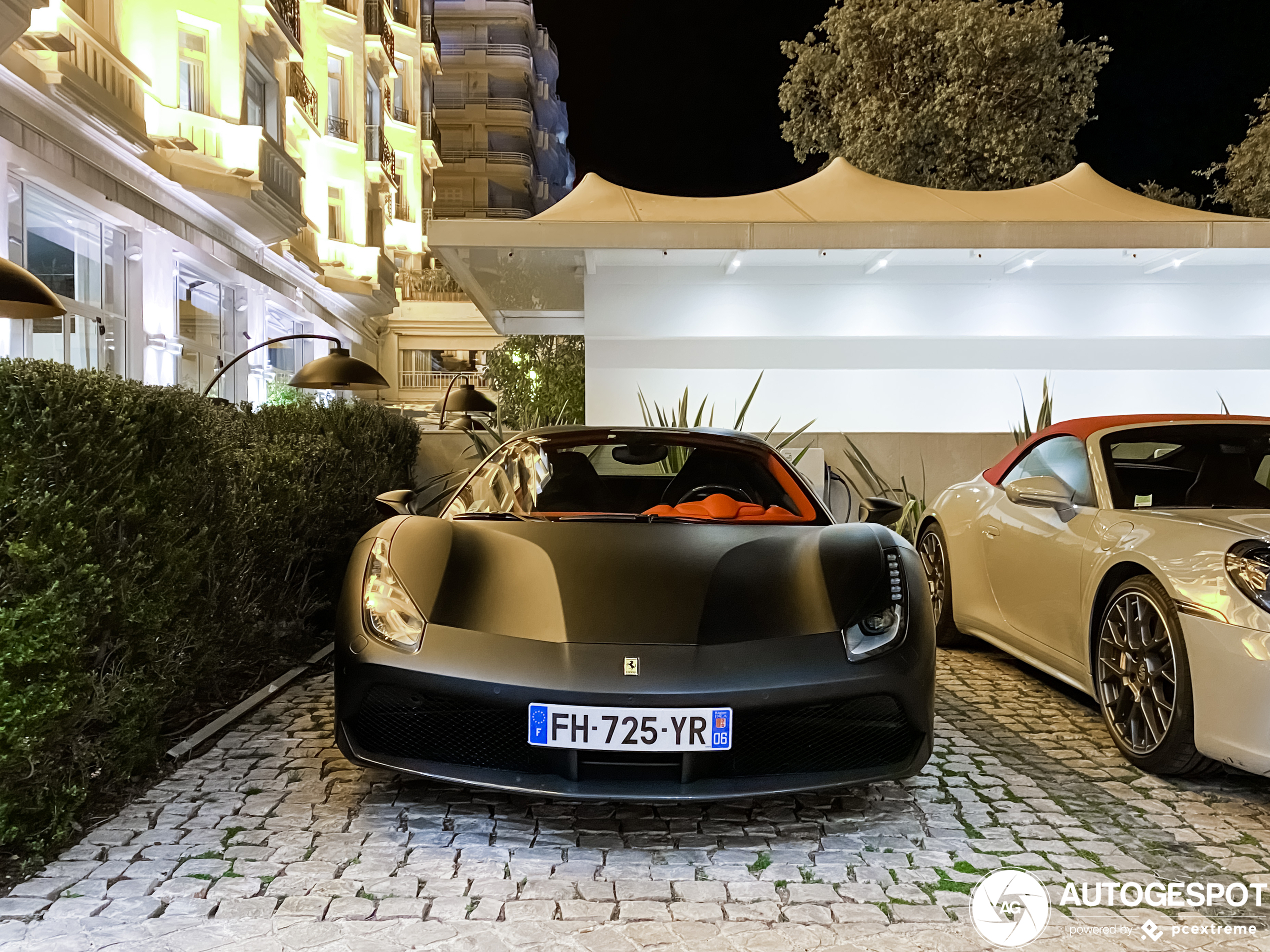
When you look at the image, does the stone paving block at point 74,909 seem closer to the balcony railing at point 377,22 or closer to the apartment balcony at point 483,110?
the balcony railing at point 377,22

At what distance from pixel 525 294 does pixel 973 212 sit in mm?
6169

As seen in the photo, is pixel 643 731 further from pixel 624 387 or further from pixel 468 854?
pixel 624 387

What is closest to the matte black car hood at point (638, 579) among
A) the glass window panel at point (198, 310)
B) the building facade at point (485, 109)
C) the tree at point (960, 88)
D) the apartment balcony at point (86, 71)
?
the apartment balcony at point (86, 71)

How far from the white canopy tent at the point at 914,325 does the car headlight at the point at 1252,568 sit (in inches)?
367

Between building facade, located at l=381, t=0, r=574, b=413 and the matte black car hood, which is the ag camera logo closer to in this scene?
the matte black car hood

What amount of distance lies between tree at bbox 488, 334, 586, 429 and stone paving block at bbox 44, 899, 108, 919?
1100 centimetres

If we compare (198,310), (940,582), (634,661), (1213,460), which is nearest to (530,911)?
(634,661)

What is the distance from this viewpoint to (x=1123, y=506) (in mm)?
4062

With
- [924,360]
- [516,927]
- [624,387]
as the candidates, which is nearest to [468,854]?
[516,927]

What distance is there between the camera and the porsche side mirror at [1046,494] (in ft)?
13.8

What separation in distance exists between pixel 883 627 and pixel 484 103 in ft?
192

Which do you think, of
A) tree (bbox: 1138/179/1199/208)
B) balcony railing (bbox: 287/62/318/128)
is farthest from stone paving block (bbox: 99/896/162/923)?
tree (bbox: 1138/179/1199/208)

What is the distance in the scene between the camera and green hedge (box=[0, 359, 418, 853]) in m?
2.63

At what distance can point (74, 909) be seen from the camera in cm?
249
